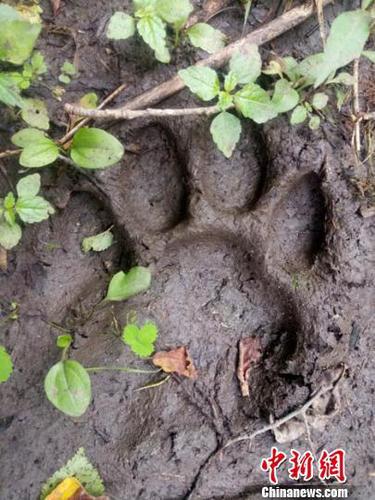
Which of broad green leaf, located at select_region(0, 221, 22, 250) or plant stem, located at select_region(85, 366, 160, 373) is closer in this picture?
broad green leaf, located at select_region(0, 221, 22, 250)

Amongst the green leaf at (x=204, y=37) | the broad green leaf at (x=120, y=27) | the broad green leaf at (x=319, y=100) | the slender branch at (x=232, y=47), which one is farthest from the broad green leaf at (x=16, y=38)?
the broad green leaf at (x=319, y=100)

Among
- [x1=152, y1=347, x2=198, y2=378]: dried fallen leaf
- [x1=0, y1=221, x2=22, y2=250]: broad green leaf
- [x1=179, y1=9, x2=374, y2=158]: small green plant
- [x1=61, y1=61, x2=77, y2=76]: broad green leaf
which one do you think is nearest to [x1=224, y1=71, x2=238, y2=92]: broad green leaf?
[x1=179, y1=9, x2=374, y2=158]: small green plant

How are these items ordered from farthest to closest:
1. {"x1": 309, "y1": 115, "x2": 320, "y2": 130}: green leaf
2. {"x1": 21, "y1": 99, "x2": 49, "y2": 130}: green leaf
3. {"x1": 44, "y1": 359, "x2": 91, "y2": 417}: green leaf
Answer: {"x1": 309, "y1": 115, "x2": 320, "y2": 130}: green leaf → {"x1": 21, "y1": 99, "x2": 49, "y2": 130}: green leaf → {"x1": 44, "y1": 359, "x2": 91, "y2": 417}: green leaf

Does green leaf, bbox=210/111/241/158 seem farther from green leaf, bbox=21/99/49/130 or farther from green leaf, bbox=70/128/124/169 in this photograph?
green leaf, bbox=21/99/49/130

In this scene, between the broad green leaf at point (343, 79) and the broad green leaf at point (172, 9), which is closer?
the broad green leaf at point (172, 9)

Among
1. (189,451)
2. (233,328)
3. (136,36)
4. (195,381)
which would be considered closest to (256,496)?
(189,451)

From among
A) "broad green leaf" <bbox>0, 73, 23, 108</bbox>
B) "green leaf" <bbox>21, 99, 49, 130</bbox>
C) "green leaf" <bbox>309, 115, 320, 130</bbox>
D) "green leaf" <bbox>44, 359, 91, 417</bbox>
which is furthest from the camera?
"green leaf" <bbox>309, 115, 320, 130</bbox>

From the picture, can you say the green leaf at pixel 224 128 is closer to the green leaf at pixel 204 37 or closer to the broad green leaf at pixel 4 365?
the green leaf at pixel 204 37
